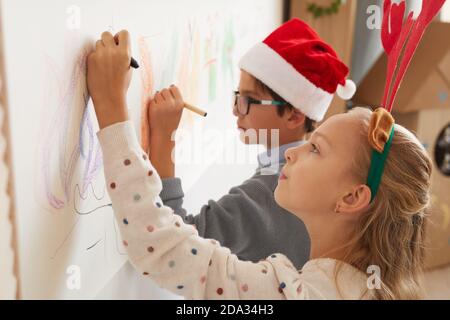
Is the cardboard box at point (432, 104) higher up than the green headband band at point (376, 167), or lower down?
lower down

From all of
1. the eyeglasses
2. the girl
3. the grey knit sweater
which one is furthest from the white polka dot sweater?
the eyeglasses

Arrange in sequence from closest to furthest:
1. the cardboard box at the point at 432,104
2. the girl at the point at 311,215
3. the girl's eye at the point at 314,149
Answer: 1. the girl at the point at 311,215
2. the girl's eye at the point at 314,149
3. the cardboard box at the point at 432,104

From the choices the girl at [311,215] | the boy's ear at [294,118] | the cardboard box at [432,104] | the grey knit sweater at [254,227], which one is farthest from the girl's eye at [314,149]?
the cardboard box at [432,104]

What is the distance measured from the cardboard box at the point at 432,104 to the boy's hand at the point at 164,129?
4.87 ft

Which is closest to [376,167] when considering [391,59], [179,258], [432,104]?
[391,59]

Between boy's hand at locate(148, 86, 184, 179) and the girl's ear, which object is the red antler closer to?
the girl's ear

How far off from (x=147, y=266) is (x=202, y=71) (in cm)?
65

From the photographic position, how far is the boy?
3.32ft

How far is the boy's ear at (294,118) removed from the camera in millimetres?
1246

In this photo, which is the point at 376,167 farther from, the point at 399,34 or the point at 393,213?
the point at 399,34

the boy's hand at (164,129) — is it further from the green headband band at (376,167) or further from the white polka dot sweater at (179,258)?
the green headband band at (376,167)

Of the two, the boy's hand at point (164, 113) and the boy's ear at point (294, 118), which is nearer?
the boy's hand at point (164, 113)

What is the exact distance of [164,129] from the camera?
101 centimetres

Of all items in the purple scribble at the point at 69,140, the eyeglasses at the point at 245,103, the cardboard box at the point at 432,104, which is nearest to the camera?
the purple scribble at the point at 69,140
